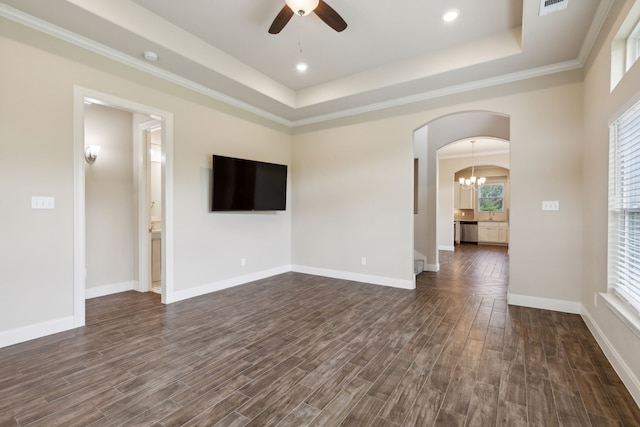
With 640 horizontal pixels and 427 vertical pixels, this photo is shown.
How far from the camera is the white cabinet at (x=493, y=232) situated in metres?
9.89

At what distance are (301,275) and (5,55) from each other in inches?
179

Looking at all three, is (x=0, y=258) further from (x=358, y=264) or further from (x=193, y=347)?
(x=358, y=264)

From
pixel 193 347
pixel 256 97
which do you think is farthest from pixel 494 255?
pixel 193 347

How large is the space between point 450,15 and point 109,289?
5.59m

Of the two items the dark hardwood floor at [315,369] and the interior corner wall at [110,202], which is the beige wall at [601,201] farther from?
the interior corner wall at [110,202]

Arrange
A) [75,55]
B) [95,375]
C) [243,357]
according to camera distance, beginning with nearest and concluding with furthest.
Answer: [95,375] → [243,357] → [75,55]

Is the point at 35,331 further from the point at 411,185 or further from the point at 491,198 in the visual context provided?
the point at 491,198

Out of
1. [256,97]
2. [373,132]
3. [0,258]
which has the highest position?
[256,97]

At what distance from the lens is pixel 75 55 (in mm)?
3000

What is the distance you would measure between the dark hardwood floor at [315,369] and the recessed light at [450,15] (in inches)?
127

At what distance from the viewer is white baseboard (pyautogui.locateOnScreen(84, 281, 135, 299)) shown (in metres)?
4.15

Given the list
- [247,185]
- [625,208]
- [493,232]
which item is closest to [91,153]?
[247,185]

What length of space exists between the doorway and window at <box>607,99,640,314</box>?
4.54m

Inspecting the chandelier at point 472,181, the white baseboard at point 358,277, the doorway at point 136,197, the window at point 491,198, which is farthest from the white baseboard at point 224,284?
the window at point 491,198
